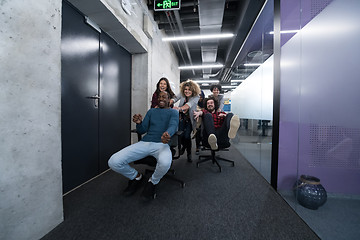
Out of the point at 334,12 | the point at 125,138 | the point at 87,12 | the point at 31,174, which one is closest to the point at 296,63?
the point at 334,12

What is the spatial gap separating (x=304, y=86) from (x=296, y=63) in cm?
27

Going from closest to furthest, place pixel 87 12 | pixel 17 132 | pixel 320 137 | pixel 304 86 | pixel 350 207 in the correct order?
pixel 17 132
pixel 350 207
pixel 320 137
pixel 304 86
pixel 87 12

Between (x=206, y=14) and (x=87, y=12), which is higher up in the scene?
(x=206, y=14)

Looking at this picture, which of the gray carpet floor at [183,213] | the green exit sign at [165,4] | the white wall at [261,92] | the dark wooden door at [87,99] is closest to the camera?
the gray carpet floor at [183,213]

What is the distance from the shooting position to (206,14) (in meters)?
2.58

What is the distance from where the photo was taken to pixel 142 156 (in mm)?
1400

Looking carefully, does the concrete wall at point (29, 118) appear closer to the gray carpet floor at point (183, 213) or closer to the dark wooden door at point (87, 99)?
the gray carpet floor at point (183, 213)

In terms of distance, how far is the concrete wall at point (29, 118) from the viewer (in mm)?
751

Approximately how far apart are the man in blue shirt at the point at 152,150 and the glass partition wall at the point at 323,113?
4.13ft

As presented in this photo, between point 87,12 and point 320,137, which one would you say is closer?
point 320,137

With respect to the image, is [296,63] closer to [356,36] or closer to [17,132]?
[356,36]

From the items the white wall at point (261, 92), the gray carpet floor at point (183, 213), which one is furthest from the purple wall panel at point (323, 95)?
the gray carpet floor at point (183, 213)

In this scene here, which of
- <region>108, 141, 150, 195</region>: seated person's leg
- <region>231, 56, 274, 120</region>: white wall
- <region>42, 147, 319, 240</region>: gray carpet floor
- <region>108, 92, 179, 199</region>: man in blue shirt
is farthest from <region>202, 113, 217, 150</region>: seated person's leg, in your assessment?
<region>108, 141, 150, 195</region>: seated person's leg

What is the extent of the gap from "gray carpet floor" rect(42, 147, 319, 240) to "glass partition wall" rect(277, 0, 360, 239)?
23 cm
